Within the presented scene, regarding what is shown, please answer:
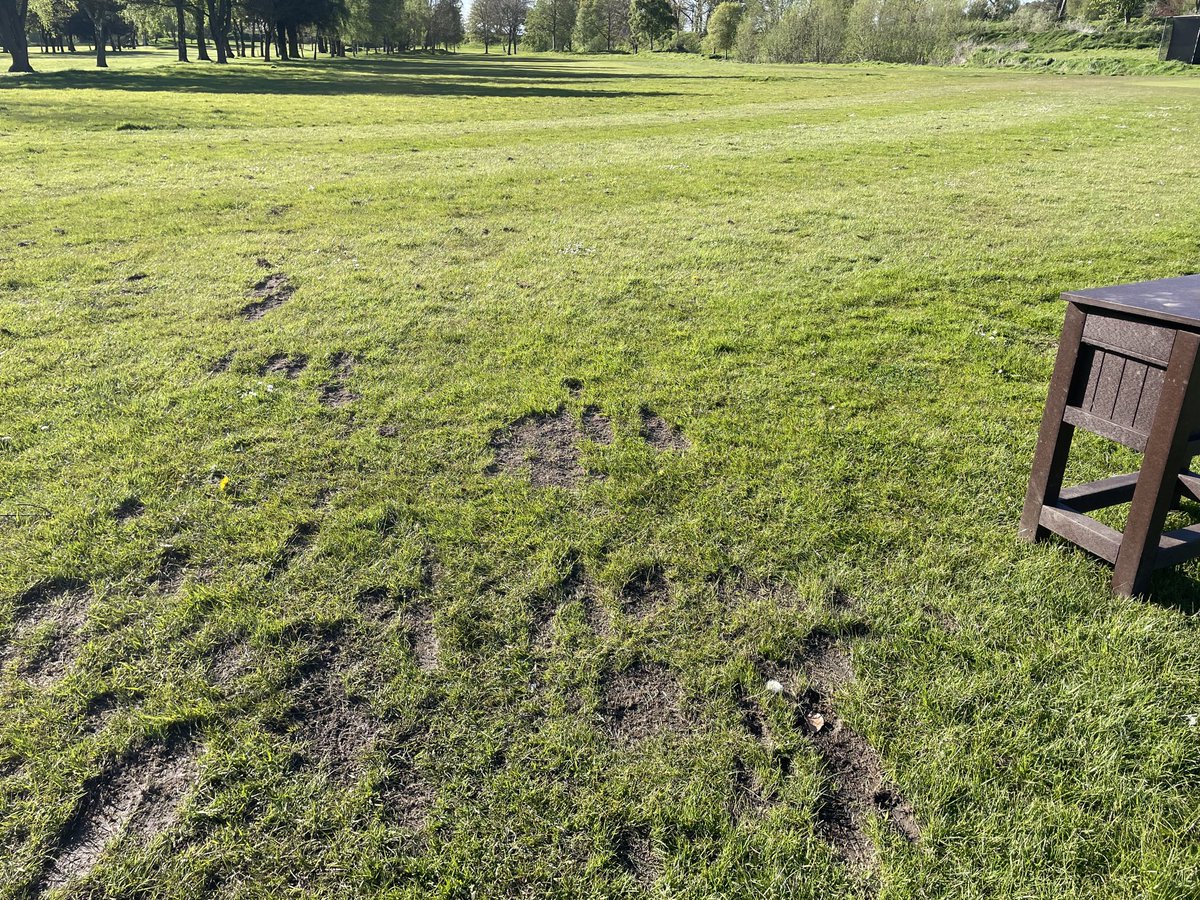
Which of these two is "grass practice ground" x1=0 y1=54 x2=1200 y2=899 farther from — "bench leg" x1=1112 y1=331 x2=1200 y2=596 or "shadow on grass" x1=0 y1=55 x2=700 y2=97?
"shadow on grass" x1=0 y1=55 x2=700 y2=97

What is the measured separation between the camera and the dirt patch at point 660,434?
17.5ft

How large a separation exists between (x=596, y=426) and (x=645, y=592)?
6.57ft

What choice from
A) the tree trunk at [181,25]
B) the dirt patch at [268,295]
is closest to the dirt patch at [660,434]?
the dirt patch at [268,295]

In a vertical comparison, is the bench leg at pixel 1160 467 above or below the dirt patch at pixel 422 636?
above

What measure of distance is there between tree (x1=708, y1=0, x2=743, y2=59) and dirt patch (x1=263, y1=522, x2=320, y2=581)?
103 m

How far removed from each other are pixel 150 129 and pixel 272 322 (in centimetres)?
2073

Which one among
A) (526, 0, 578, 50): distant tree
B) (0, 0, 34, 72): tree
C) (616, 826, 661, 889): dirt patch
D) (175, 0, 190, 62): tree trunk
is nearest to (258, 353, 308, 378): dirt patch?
(616, 826, 661, 889): dirt patch

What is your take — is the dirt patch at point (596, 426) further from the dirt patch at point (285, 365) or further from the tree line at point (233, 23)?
the tree line at point (233, 23)

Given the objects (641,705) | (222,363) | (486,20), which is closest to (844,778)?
(641,705)

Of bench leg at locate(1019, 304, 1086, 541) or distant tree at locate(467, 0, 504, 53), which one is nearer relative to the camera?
bench leg at locate(1019, 304, 1086, 541)

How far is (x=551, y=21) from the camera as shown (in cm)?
11250

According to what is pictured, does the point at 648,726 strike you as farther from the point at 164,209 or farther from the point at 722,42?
the point at 722,42

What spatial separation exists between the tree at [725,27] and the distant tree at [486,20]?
38.9 metres

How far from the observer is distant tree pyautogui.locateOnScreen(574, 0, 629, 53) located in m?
108
